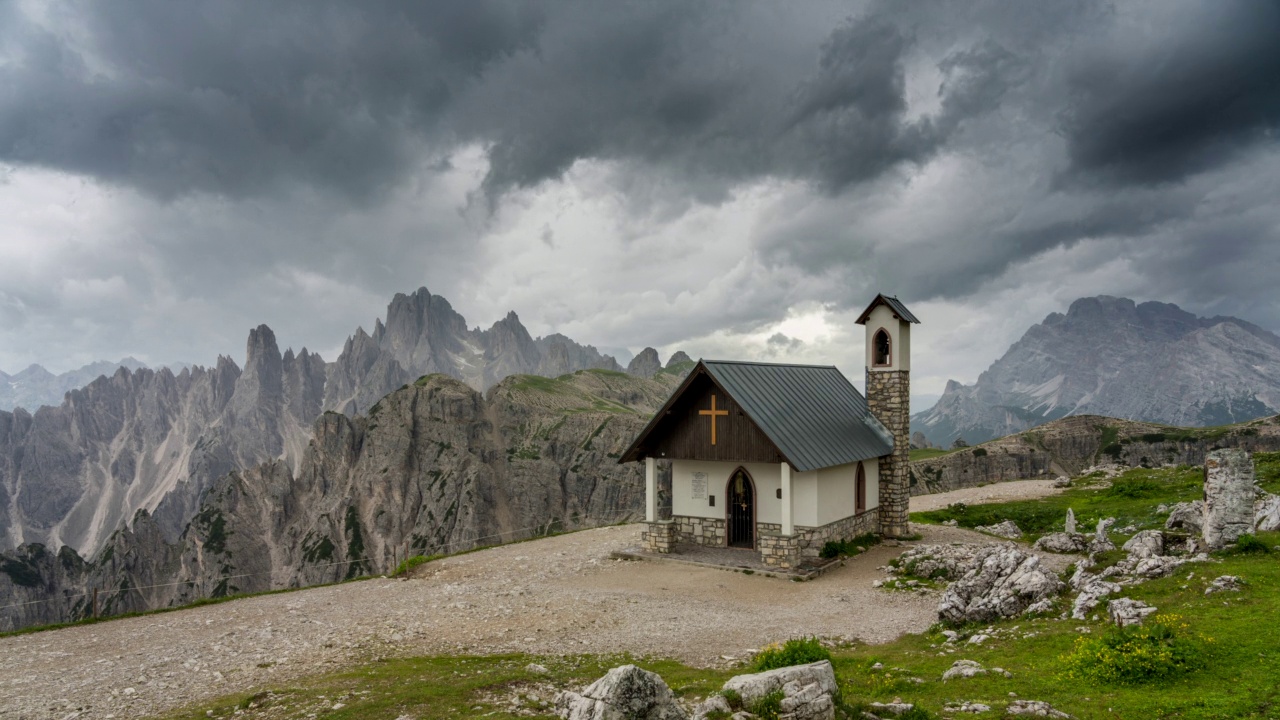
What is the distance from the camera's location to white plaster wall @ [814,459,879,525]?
25.8 metres

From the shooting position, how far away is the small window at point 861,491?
94.1ft

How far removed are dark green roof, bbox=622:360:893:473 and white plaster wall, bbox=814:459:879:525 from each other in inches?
29.5

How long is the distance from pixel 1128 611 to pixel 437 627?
1537cm

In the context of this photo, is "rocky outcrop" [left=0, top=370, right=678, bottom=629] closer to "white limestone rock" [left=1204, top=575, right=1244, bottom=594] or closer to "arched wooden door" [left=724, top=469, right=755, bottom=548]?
"arched wooden door" [left=724, top=469, right=755, bottom=548]

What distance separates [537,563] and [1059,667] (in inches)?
757

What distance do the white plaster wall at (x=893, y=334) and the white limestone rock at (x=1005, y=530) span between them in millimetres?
8415

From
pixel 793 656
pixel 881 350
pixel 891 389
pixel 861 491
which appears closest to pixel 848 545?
pixel 861 491

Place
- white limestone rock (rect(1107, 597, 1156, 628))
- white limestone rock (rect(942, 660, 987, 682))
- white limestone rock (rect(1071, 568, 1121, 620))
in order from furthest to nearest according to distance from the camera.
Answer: white limestone rock (rect(1071, 568, 1121, 620))
white limestone rock (rect(1107, 597, 1156, 628))
white limestone rock (rect(942, 660, 987, 682))

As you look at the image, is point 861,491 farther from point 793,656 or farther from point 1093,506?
point 793,656

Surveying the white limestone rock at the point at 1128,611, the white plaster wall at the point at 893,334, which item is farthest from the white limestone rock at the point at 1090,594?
the white plaster wall at the point at 893,334

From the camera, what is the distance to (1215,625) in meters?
11.3

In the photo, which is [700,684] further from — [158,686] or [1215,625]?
[158,686]

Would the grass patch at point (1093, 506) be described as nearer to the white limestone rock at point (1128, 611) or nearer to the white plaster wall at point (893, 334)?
the white plaster wall at point (893, 334)

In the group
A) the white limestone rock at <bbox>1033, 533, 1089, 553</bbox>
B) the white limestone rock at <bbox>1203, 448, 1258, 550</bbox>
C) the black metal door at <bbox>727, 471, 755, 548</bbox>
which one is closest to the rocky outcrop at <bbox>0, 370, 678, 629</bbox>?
Answer: the black metal door at <bbox>727, 471, 755, 548</bbox>
